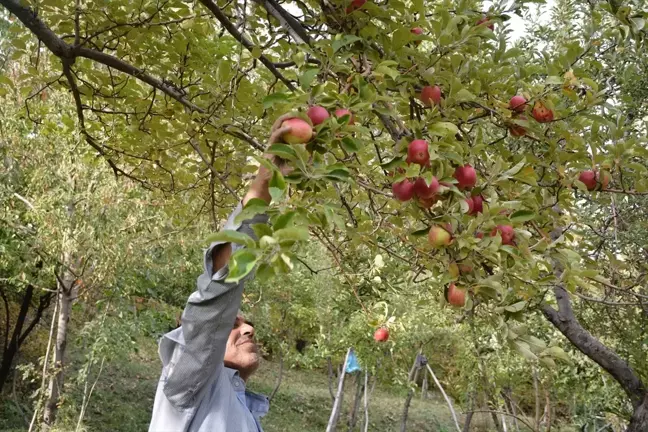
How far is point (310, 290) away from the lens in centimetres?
897

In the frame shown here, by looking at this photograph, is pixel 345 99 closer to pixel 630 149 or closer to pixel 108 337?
pixel 630 149

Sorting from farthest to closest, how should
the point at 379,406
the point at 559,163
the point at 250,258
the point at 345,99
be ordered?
the point at 379,406, the point at 559,163, the point at 345,99, the point at 250,258

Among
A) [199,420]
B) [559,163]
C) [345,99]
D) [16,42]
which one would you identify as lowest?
[199,420]

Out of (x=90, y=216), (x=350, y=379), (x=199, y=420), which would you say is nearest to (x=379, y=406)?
(x=350, y=379)

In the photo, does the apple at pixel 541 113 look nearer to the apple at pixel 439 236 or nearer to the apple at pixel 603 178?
the apple at pixel 603 178

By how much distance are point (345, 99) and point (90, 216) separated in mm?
4441

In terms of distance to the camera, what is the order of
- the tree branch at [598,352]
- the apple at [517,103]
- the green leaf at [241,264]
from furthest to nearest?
the tree branch at [598,352], the apple at [517,103], the green leaf at [241,264]

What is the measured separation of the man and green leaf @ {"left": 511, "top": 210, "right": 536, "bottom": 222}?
0.51m

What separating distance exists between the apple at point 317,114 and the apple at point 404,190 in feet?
0.87

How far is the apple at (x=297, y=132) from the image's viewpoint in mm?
898

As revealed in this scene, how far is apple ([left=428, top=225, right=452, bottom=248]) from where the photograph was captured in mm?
1147

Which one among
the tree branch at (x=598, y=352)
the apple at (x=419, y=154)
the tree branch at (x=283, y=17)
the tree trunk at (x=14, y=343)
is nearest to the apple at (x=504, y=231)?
the apple at (x=419, y=154)

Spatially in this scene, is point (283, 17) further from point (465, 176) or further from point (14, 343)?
point (14, 343)

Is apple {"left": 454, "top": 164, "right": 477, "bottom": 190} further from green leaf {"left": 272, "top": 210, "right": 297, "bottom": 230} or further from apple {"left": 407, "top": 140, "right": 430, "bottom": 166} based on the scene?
green leaf {"left": 272, "top": 210, "right": 297, "bottom": 230}
